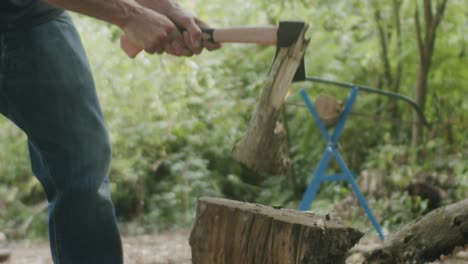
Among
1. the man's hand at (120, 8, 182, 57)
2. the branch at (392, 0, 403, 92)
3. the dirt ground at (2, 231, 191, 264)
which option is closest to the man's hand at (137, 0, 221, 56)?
the man's hand at (120, 8, 182, 57)

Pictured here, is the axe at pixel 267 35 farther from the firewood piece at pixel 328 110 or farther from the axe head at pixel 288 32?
the firewood piece at pixel 328 110

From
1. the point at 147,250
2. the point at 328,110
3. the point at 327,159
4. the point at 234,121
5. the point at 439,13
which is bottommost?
the point at 147,250

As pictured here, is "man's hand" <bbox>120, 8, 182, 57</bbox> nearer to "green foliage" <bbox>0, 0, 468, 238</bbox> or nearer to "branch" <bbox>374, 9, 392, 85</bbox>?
"green foliage" <bbox>0, 0, 468, 238</bbox>

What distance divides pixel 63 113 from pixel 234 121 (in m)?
5.50

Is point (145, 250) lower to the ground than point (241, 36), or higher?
lower

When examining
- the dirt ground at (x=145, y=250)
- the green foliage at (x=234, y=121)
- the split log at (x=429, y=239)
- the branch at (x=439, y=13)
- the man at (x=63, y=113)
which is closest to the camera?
the man at (x=63, y=113)

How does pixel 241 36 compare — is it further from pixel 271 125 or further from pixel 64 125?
pixel 64 125

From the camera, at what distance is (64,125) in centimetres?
181

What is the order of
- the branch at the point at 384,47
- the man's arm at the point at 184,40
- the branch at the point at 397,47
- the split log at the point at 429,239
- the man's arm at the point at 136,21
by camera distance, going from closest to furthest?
the man's arm at the point at 136,21
the man's arm at the point at 184,40
the split log at the point at 429,239
the branch at the point at 397,47
the branch at the point at 384,47

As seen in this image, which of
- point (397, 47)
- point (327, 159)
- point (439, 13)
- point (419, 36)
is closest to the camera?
point (327, 159)

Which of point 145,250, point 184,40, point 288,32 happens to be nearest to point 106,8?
point 184,40

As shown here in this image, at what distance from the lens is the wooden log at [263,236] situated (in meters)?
1.84

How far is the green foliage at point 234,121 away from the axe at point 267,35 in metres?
3.65

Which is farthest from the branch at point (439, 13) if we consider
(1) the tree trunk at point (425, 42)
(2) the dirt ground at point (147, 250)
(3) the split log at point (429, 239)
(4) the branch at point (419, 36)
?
(3) the split log at point (429, 239)
